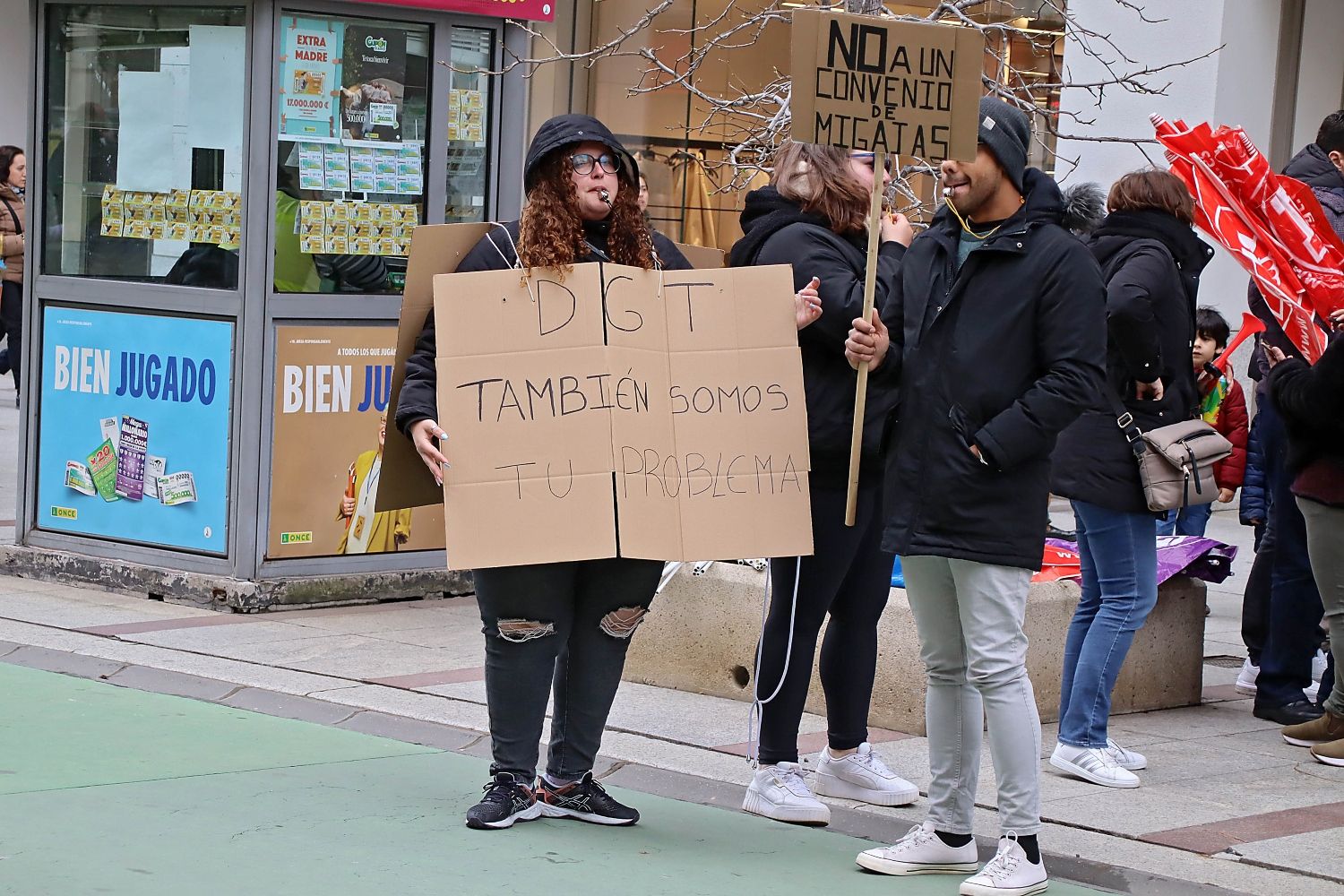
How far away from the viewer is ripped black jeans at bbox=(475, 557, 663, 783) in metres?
4.95

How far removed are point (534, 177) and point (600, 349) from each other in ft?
1.58

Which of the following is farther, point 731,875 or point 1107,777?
point 1107,777

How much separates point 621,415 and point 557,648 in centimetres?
64

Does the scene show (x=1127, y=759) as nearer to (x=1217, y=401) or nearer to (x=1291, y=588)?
(x=1291, y=588)

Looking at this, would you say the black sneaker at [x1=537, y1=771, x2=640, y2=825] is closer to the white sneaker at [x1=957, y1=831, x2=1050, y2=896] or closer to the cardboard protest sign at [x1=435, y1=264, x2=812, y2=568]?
the cardboard protest sign at [x1=435, y1=264, x2=812, y2=568]

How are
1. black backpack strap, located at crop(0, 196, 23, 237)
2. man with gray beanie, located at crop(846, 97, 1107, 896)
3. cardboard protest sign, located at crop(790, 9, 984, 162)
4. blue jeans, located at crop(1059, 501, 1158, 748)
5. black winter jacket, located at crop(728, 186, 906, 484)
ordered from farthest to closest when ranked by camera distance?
black backpack strap, located at crop(0, 196, 23, 237) → blue jeans, located at crop(1059, 501, 1158, 748) → black winter jacket, located at crop(728, 186, 906, 484) → cardboard protest sign, located at crop(790, 9, 984, 162) → man with gray beanie, located at crop(846, 97, 1107, 896)

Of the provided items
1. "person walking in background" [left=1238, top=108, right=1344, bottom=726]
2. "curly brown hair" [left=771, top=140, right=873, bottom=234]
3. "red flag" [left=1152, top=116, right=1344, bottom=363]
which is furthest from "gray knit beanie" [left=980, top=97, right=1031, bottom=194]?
"person walking in background" [left=1238, top=108, right=1344, bottom=726]

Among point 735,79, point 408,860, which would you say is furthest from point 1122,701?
point 735,79

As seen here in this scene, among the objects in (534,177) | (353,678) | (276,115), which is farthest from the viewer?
(276,115)

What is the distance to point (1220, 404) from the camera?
9266 millimetres

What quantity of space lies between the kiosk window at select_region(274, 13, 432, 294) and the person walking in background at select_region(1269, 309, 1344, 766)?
12.8 feet

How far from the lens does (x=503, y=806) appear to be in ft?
16.3

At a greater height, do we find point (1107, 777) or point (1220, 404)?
point (1220, 404)

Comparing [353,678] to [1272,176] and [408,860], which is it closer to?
[408,860]
